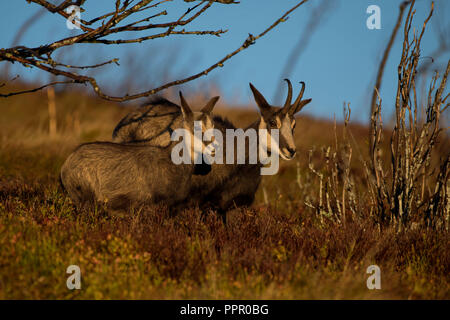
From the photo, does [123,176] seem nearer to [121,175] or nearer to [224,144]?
[121,175]

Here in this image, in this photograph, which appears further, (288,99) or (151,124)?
(151,124)

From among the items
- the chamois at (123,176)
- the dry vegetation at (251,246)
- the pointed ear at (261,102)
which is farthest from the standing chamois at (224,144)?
the chamois at (123,176)

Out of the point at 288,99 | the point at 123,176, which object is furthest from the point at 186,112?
the point at 288,99

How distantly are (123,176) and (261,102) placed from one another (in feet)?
7.56

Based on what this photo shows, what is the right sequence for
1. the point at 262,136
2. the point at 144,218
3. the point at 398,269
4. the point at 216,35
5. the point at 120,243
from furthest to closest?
the point at 262,136
the point at 144,218
the point at 398,269
the point at 216,35
the point at 120,243

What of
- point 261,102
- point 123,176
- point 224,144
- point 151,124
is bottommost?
point 123,176

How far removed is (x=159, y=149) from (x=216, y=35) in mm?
2037

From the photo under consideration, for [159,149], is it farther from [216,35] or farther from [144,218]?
[216,35]

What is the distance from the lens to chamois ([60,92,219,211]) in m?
5.77

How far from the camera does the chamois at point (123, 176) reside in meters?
5.77

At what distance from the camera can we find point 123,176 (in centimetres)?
577

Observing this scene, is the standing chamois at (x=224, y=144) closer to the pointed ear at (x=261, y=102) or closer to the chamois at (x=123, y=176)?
the pointed ear at (x=261, y=102)
